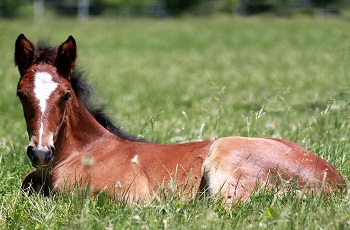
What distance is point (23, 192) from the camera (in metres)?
4.70

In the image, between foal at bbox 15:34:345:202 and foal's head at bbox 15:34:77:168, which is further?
foal at bbox 15:34:345:202

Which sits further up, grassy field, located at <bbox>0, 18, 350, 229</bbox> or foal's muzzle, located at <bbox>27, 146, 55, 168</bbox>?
foal's muzzle, located at <bbox>27, 146, 55, 168</bbox>

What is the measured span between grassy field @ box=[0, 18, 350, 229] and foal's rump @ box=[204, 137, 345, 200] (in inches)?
→ 6.2

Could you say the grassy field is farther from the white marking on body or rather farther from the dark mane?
the white marking on body

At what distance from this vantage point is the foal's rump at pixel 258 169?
457 cm

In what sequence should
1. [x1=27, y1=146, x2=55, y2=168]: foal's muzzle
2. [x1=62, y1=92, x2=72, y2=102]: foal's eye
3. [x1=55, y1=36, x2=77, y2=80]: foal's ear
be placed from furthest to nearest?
1. [x1=55, y1=36, x2=77, y2=80]: foal's ear
2. [x1=62, y1=92, x2=72, y2=102]: foal's eye
3. [x1=27, y1=146, x2=55, y2=168]: foal's muzzle

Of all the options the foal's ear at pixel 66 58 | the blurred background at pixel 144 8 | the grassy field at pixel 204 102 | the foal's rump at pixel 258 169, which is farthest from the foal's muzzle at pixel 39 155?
the blurred background at pixel 144 8

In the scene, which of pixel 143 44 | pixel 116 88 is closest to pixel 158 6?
pixel 143 44

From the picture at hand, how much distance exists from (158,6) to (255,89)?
1306 inches

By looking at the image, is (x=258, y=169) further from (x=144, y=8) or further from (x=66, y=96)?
(x=144, y=8)

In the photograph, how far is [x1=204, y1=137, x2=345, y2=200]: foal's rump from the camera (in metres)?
4.57

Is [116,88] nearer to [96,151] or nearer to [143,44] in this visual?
[96,151]

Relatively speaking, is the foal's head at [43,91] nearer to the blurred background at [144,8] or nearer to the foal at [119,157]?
the foal at [119,157]

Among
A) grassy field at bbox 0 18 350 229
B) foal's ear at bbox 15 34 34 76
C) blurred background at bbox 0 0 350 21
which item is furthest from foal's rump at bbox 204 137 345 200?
blurred background at bbox 0 0 350 21
